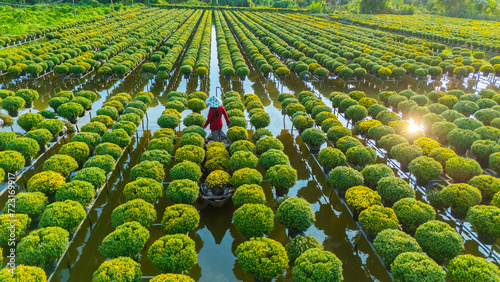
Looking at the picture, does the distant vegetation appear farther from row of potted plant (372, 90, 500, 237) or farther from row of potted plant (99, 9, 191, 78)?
row of potted plant (372, 90, 500, 237)

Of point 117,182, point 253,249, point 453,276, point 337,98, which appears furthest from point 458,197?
point 117,182

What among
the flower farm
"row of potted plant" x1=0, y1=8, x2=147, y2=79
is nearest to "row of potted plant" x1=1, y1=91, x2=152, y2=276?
the flower farm

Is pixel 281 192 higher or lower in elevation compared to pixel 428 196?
lower

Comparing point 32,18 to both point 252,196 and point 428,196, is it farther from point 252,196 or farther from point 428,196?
point 428,196

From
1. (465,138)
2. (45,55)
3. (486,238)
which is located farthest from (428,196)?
(45,55)

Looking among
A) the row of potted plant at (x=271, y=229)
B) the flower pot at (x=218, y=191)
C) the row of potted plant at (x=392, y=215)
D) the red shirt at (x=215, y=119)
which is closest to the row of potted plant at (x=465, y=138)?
the row of potted plant at (x=392, y=215)
